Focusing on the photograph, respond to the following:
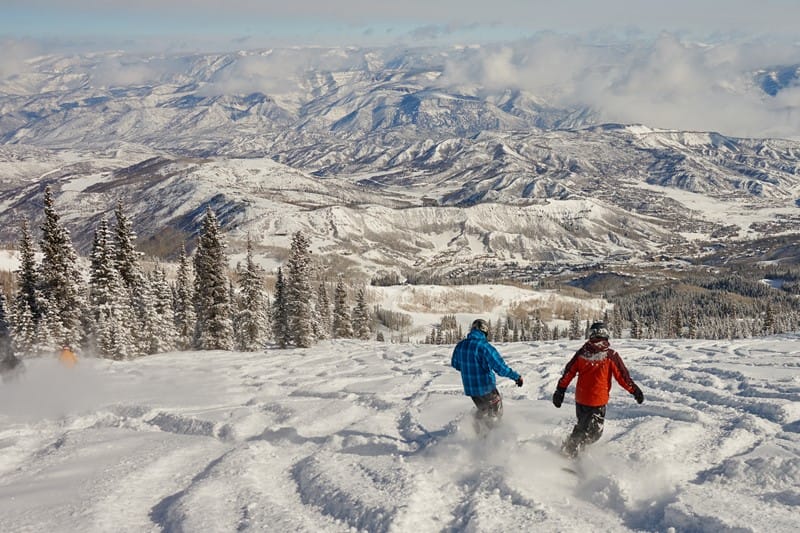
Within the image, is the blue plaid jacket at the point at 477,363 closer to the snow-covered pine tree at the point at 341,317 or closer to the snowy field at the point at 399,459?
the snowy field at the point at 399,459

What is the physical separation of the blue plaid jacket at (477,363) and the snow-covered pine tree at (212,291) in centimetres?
3808

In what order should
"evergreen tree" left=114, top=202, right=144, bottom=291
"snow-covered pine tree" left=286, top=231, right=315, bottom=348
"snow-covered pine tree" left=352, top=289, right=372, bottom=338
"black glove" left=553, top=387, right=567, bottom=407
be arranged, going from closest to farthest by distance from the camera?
"black glove" left=553, top=387, right=567, bottom=407 < "evergreen tree" left=114, top=202, right=144, bottom=291 < "snow-covered pine tree" left=286, top=231, right=315, bottom=348 < "snow-covered pine tree" left=352, top=289, right=372, bottom=338

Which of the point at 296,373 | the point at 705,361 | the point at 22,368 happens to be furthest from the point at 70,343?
the point at 705,361

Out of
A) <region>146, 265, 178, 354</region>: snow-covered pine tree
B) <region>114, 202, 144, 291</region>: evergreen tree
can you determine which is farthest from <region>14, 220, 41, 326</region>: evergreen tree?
<region>146, 265, 178, 354</region>: snow-covered pine tree

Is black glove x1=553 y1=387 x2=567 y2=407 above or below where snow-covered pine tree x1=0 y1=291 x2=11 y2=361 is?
above

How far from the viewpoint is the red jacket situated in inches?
433

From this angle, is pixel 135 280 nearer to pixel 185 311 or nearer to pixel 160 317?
pixel 160 317

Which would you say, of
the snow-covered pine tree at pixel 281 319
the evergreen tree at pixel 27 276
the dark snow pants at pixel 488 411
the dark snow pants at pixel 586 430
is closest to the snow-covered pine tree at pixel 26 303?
the evergreen tree at pixel 27 276

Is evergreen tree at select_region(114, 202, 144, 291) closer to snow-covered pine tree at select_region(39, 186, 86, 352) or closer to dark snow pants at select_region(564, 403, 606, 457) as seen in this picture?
snow-covered pine tree at select_region(39, 186, 86, 352)

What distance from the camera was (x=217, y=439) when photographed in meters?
13.9

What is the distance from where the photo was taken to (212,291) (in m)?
46.8

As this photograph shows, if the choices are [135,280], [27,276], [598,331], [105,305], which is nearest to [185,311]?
[135,280]

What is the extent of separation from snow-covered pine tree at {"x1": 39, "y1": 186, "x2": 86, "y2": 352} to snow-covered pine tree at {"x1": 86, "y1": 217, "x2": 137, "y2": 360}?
40.6 inches

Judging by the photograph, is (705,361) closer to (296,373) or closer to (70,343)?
(296,373)
